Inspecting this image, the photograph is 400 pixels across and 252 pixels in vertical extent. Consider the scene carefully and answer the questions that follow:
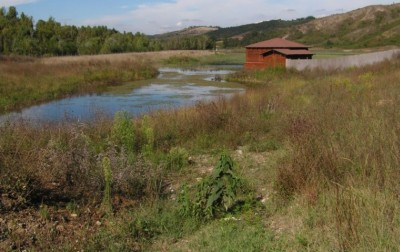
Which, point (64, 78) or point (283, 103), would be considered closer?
point (283, 103)

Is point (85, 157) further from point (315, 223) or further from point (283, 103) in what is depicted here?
point (283, 103)

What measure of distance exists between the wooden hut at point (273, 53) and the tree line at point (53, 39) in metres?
32.3

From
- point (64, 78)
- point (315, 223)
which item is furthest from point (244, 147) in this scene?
point (64, 78)

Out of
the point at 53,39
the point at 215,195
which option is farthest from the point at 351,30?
the point at 215,195

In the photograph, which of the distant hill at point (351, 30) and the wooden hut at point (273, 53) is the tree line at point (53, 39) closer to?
the wooden hut at point (273, 53)

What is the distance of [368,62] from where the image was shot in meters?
29.9

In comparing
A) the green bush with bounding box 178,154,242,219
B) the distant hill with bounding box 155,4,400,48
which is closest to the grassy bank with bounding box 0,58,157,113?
the green bush with bounding box 178,154,242,219

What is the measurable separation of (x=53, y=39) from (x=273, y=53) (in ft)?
136

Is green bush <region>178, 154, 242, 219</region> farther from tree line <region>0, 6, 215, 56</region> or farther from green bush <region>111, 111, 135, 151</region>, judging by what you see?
tree line <region>0, 6, 215, 56</region>

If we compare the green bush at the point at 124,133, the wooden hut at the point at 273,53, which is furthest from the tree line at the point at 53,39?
the green bush at the point at 124,133

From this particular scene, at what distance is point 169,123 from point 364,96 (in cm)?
541

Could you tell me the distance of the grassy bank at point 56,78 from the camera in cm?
2283

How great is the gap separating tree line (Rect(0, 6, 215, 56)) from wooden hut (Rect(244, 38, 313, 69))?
3227cm

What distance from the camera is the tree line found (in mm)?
58128
